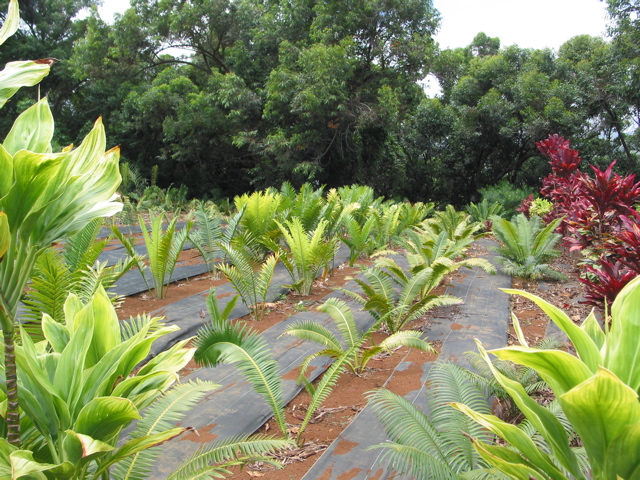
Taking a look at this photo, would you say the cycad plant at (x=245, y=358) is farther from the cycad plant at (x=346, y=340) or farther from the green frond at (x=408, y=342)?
the green frond at (x=408, y=342)

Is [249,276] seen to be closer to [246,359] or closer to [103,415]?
[246,359]

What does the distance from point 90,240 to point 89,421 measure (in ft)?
9.34

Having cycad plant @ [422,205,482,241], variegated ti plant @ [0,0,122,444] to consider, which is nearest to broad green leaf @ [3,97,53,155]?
variegated ti plant @ [0,0,122,444]

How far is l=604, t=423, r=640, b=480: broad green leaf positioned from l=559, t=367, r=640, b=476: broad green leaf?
1 cm

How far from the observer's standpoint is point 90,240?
145 inches

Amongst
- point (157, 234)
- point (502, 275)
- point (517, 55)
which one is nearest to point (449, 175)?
point (517, 55)

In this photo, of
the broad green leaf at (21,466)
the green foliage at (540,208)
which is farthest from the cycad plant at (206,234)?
the green foliage at (540,208)

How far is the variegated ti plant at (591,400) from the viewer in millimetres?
996

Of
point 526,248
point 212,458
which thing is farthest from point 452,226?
point 212,458

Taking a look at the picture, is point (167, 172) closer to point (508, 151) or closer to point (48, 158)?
point (508, 151)

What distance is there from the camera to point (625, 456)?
1059 millimetres

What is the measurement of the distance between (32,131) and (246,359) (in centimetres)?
125

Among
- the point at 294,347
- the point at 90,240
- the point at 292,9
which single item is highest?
the point at 292,9

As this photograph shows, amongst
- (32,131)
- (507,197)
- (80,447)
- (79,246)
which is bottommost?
(507,197)
